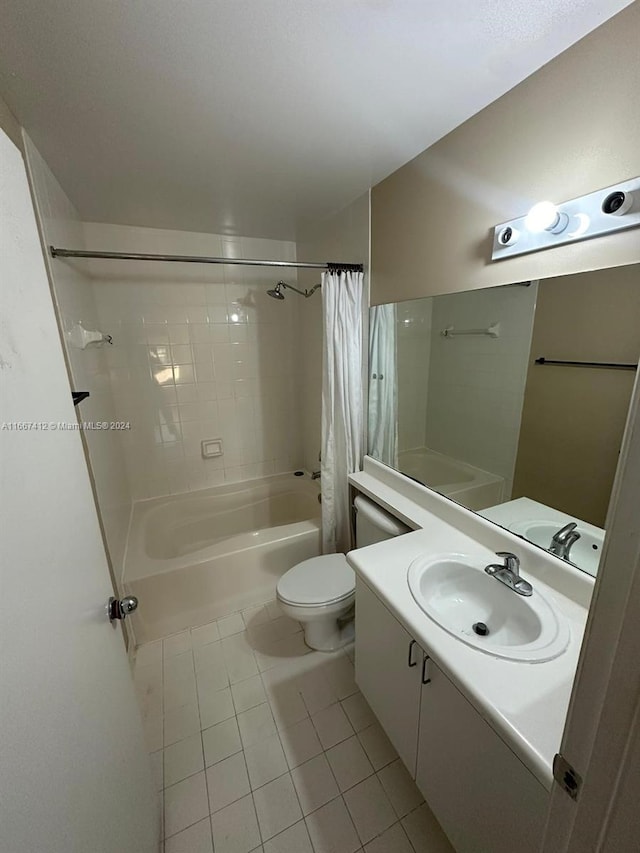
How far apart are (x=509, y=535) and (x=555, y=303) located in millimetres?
783

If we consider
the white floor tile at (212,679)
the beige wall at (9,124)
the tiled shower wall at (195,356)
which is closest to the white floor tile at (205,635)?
the white floor tile at (212,679)

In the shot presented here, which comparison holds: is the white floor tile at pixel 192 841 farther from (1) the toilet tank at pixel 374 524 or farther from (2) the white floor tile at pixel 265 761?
(1) the toilet tank at pixel 374 524

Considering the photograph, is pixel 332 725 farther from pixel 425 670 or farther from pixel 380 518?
pixel 380 518

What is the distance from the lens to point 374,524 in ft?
5.71

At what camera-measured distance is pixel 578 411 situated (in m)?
1.06

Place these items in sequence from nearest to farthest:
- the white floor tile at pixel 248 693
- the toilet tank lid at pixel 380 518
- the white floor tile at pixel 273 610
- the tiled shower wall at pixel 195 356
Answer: the white floor tile at pixel 248 693, the toilet tank lid at pixel 380 518, the white floor tile at pixel 273 610, the tiled shower wall at pixel 195 356

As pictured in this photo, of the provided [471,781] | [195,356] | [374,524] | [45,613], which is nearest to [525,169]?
[374,524]

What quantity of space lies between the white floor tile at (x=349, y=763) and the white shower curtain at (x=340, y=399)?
92cm

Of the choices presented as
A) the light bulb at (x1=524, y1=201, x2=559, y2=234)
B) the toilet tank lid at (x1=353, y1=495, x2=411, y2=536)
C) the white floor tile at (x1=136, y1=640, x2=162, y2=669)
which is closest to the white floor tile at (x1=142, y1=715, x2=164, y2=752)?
the white floor tile at (x1=136, y1=640, x2=162, y2=669)

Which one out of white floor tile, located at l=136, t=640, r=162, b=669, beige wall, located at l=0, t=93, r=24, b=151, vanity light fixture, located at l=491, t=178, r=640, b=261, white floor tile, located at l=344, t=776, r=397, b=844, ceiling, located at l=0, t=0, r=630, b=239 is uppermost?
ceiling, located at l=0, t=0, r=630, b=239

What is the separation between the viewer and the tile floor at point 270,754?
1.10 m

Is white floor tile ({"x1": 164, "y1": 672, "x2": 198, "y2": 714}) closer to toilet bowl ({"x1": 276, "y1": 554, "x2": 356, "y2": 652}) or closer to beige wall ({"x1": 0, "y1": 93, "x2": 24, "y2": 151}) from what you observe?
toilet bowl ({"x1": 276, "y1": 554, "x2": 356, "y2": 652})

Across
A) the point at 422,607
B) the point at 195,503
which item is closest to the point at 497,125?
the point at 422,607

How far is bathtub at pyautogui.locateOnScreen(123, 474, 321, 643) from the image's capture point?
1.84m
